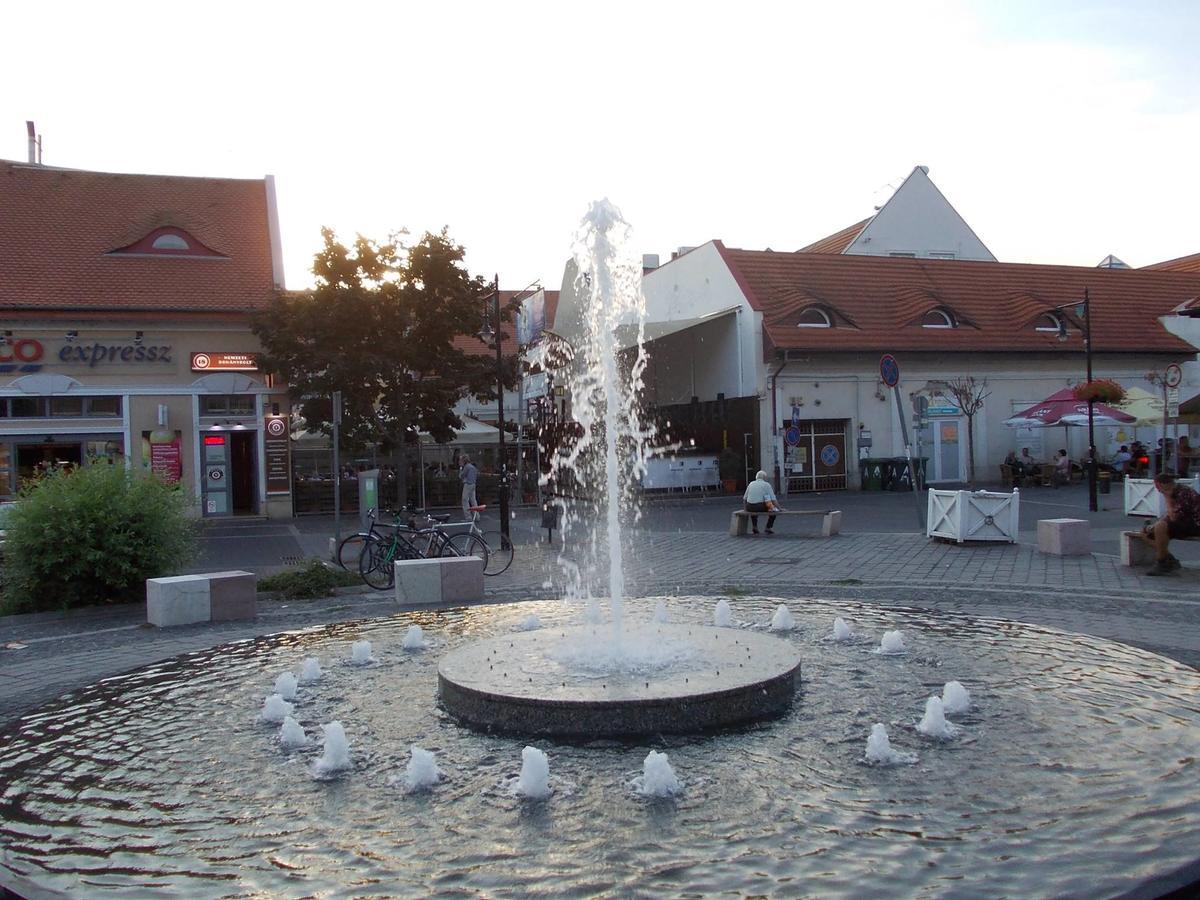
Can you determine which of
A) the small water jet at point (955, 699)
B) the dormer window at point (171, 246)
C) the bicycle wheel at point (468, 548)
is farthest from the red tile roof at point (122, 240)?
the small water jet at point (955, 699)

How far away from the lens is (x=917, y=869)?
405 cm

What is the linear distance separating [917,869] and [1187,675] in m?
4.23

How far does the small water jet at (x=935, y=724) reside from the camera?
569cm

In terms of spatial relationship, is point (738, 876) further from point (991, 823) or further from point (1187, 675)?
point (1187, 675)

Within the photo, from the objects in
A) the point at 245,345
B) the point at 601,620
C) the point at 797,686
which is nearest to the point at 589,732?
the point at 797,686

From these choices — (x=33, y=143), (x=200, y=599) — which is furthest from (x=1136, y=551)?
(x=33, y=143)

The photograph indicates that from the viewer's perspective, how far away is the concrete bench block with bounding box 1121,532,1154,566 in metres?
13.4

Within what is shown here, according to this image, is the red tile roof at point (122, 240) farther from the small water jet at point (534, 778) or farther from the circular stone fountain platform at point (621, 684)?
the small water jet at point (534, 778)

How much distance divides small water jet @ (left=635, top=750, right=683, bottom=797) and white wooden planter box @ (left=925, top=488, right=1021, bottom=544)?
12466mm

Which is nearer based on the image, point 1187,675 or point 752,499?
point 1187,675

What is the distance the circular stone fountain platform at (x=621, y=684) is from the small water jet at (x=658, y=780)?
0.94 m

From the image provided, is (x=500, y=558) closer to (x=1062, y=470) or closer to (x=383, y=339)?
(x=383, y=339)

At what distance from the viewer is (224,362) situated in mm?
28688

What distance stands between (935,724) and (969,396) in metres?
30.6
